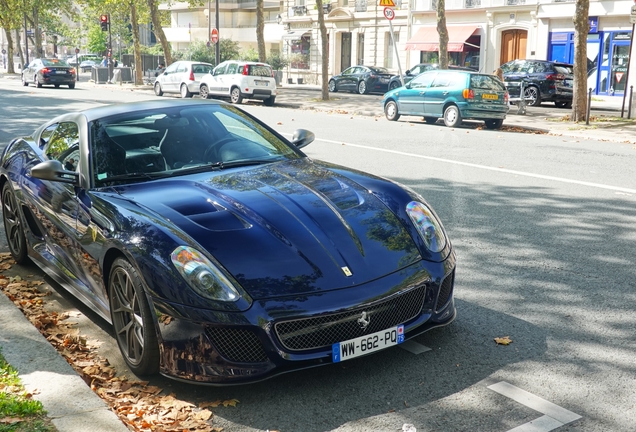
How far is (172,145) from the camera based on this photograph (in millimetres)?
5125

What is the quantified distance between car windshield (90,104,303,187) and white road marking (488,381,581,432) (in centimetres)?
226

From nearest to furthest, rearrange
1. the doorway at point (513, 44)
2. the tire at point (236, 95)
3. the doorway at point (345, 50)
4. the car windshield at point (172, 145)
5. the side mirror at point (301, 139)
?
the car windshield at point (172, 145)
the side mirror at point (301, 139)
the tire at point (236, 95)
the doorway at point (513, 44)
the doorway at point (345, 50)

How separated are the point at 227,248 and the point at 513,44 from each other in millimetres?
38043

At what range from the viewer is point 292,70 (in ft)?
179

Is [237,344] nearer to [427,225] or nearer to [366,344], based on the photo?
[366,344]

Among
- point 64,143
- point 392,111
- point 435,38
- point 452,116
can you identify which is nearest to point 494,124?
point 452,116

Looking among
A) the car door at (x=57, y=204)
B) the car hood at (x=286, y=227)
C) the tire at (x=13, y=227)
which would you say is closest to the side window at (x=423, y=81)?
the tire at (x=13, y=227)

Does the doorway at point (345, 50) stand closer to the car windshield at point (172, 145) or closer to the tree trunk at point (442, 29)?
the tree trunk at point (442, 29)

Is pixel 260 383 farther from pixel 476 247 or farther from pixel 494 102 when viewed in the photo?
pixel 494 102

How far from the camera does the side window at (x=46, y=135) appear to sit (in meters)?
5.89

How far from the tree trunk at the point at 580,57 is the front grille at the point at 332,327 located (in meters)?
17.3

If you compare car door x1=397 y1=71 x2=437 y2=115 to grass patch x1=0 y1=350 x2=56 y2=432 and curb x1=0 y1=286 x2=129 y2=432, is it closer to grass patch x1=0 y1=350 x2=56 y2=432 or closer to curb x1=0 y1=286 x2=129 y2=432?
curb x1=0 y1=286 x2=129 y2=432

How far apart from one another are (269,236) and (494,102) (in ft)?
53.1

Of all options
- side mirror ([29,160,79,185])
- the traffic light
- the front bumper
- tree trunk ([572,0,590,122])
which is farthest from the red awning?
the front bumper
